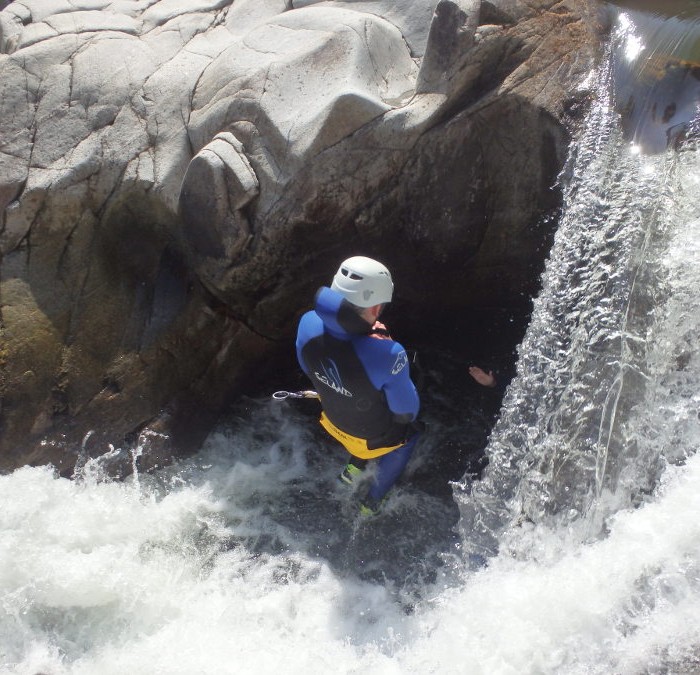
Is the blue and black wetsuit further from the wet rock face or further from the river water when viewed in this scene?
the wet rock face

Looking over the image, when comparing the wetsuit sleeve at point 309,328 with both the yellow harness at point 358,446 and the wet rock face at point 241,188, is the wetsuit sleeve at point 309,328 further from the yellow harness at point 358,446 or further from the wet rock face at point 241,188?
the wet rock face at point 241,188

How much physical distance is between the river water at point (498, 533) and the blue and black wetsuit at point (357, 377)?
0.70m

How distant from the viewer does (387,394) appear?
13.1 ft

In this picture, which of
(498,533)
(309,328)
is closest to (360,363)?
(309,328)

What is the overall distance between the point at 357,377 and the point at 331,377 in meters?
0.17

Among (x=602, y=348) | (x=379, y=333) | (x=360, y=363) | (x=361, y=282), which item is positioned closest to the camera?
(x=361, y=282)

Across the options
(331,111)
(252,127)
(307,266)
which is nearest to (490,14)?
(331,111)

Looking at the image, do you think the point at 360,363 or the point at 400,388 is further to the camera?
the point at 400,388

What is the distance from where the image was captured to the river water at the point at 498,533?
3.46m

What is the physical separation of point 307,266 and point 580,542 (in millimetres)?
2509

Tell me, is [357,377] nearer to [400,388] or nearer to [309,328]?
[400,388]

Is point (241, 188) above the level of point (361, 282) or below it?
below

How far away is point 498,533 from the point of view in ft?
13.6

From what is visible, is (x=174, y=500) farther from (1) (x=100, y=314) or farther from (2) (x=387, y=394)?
(2) (x=387, y=394)
